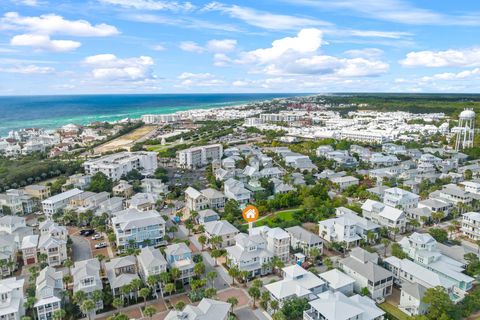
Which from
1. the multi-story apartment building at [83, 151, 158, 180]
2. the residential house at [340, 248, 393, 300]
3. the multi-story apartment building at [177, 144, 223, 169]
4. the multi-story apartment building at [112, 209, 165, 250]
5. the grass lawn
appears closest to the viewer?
the grass lawn

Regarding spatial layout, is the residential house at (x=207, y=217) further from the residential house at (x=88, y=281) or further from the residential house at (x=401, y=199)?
the residential house at (x=401, y=199)

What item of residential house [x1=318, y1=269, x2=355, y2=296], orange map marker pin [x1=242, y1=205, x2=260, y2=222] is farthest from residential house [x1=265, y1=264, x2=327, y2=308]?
orange map marker pin [x1=242, y1=205, x2=260, y2=222]

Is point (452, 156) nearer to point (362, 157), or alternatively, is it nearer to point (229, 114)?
point (362, 157)

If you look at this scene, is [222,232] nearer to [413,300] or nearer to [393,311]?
[393,311]

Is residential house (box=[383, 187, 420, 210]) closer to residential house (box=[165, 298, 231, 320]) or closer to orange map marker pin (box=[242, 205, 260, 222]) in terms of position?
orange map marker pin (box=[242, 205, 260, 222])

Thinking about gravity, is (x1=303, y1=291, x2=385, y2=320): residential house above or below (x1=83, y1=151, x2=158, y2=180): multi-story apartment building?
below

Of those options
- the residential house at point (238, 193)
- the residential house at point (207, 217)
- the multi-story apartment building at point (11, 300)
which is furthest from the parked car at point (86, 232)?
the residential house at point (238, 193)
